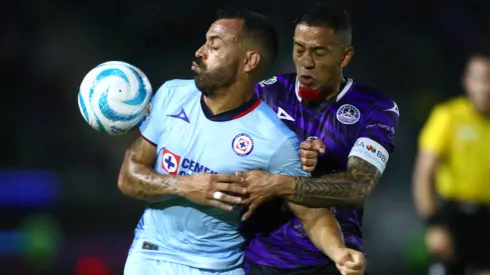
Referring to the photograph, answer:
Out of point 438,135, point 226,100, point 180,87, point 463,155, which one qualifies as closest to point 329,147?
point 226,100

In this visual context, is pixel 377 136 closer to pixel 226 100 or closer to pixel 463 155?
pixel 226 100

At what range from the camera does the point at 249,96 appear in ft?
14.1

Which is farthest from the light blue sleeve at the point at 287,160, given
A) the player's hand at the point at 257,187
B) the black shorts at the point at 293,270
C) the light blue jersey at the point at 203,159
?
the black shorts at the point at 293,270

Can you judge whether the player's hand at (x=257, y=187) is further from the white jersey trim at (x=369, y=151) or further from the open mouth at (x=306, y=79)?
the open mouth at (x=306, y=79)

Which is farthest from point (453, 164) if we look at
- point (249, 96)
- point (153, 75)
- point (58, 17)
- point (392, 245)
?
point (58, 17)

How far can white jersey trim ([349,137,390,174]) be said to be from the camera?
431 centimetres

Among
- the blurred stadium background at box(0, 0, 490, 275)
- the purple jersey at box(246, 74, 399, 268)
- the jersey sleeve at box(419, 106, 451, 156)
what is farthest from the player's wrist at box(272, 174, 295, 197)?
the blurred stadium background at box(0, 0, 490, 275)

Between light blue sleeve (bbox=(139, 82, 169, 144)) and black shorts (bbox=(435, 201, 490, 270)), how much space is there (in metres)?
3.03

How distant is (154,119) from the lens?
13.8 ft

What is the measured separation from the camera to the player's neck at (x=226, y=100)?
4.20m

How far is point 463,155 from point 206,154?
3.08 meters

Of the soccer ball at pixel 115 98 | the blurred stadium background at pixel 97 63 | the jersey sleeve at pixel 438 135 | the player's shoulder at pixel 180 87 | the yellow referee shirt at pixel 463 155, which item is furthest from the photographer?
the blurred stadium background at pixel 97 63

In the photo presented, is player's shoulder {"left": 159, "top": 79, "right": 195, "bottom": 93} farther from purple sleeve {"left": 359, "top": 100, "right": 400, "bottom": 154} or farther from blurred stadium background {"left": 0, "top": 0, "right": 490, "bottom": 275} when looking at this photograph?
blurred stadium background {"left": 0, "top": 0, "right": 490, "bottom": 275}

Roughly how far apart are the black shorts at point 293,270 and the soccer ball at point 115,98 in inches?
34.0
